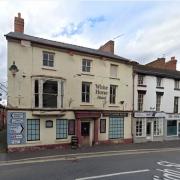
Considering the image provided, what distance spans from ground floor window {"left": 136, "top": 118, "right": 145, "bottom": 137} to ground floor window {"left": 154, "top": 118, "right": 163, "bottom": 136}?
2057 mm

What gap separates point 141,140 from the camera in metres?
26.8

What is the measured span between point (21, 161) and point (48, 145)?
503 centimetres

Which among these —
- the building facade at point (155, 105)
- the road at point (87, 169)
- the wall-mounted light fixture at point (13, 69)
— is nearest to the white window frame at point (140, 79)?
the building facade at point (155, 105)

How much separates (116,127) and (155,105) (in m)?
6.16

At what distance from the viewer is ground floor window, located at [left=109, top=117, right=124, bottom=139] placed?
2467 cm

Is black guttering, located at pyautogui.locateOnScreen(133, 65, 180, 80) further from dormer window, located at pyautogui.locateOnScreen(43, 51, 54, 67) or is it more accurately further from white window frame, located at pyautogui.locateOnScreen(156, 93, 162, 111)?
dormer window, located at pyautogui.locateOnScreen(43, 51, 54, 67)

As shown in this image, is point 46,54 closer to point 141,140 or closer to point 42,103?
point 42,103

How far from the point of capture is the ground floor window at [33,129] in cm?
Result: 1995

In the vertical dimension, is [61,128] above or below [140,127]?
above

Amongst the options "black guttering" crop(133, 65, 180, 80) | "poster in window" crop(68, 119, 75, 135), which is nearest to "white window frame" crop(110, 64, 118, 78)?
"black guttering" crop(133, 65, 180, 80)

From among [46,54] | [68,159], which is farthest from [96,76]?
[68,159]

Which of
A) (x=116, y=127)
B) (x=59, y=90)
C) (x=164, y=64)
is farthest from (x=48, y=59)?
(x=164, y=64)

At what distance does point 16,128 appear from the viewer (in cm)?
1944

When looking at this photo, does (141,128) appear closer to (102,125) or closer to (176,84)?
(102,125)
